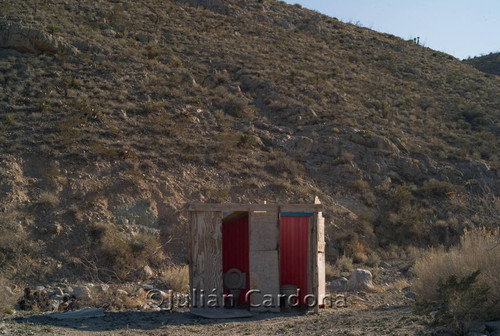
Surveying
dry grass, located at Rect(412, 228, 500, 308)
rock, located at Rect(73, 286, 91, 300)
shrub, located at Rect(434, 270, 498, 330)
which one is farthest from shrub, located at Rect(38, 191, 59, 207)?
shrub, located at Rect(434, 270, 498, 330)

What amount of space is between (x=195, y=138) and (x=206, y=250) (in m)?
11.8

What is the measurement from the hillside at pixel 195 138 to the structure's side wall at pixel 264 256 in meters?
5.61

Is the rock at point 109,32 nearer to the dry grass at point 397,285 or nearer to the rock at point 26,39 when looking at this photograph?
the rock at point 26,39

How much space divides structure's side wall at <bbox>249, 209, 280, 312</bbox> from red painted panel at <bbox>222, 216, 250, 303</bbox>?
27.5 inches

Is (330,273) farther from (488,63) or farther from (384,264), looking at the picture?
(488,63)

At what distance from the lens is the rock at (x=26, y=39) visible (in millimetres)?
26453

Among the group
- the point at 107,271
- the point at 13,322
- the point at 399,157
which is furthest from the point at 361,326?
the point at 399,157

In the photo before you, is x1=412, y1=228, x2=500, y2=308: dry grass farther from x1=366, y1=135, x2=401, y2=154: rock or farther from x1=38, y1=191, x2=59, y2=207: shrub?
x1=366, y1=135, x2=401, y2=154: rock

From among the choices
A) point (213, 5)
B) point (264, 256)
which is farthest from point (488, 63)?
point (264, 256)

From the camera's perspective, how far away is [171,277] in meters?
14.9

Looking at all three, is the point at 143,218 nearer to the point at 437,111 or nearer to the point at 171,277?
the point at 171,277

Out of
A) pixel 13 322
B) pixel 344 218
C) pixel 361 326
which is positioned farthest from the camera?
pixel 344 218

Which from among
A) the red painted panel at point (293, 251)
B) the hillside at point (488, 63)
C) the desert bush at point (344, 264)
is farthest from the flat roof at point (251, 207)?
the hillside at point (488, 63)

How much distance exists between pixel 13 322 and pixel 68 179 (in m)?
9.02
